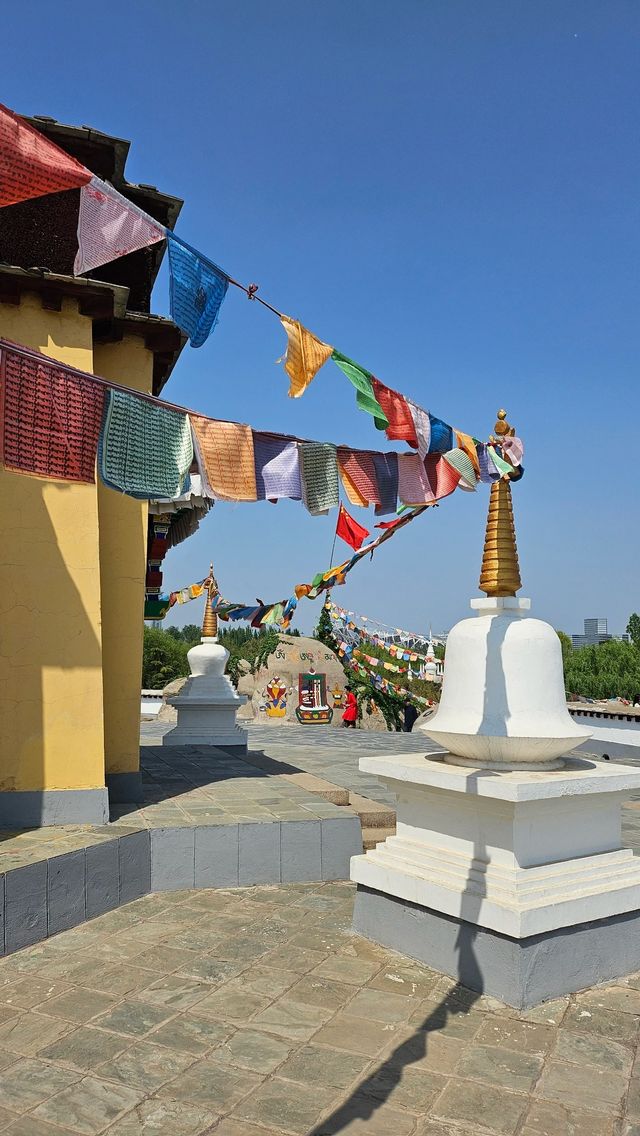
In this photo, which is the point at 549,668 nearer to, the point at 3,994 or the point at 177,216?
the point at 3,994

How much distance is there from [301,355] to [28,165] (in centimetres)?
261

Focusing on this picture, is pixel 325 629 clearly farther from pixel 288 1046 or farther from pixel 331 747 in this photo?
pixel 288 1046

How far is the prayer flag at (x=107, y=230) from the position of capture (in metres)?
4.94

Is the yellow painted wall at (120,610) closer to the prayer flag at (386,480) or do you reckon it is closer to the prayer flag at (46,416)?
the prayer flag at (46,416)

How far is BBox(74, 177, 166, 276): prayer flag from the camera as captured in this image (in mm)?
4938

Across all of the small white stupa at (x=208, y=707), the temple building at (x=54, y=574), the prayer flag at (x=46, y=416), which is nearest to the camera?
the prayer flag at (x=46, y=416)

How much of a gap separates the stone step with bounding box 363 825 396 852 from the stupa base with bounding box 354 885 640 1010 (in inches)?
109

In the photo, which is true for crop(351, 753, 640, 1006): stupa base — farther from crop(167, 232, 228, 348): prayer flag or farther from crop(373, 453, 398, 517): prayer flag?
crop(167, 232, 228, 348): prayer flag

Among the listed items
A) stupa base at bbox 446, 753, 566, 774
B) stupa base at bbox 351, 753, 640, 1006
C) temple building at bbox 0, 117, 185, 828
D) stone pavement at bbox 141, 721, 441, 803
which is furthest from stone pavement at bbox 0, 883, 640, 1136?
stone pavement at bbox 141, 721, 441, 803

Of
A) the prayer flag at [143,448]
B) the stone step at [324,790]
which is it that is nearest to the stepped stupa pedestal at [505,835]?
the prayer flag at [143,448]

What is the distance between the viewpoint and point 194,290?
222 inches

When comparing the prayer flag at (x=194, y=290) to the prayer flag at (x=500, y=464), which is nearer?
the prayer flag at (x=500, y=464)

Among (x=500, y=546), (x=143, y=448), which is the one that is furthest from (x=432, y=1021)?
(x=143, y=448)

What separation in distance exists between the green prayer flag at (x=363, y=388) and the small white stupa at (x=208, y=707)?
7322mm
